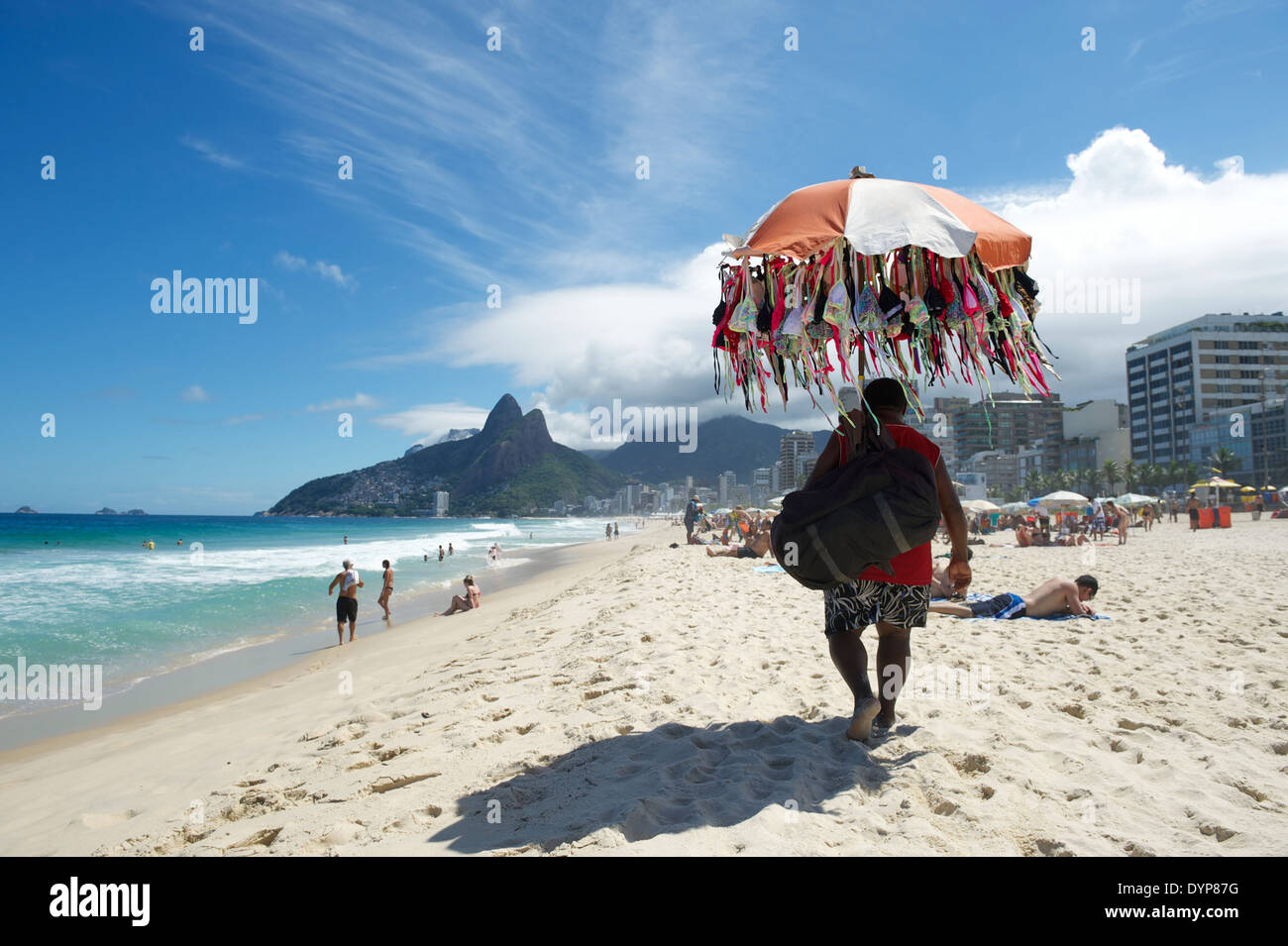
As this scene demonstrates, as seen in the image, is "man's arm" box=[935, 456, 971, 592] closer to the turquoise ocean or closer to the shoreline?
the shoreline

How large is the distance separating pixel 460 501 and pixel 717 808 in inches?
5940

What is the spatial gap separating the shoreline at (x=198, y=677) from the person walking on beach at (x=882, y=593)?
7.52 metres

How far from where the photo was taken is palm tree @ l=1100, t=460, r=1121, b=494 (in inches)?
3187

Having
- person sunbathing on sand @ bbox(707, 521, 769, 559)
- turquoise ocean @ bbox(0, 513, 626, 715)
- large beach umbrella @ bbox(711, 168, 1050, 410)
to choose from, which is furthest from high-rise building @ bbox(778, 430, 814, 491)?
large beach umbrella @ bbox(711, 168, 1050, 410)

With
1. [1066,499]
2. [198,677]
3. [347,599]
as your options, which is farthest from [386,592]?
[1066,499]

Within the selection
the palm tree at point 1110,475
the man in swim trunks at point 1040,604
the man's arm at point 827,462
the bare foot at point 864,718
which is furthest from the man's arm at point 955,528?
the palm tree at point 1110,475

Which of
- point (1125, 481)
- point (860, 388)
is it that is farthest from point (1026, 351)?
point (1125, 481)

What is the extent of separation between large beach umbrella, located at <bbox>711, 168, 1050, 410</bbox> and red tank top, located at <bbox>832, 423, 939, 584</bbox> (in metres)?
0.29

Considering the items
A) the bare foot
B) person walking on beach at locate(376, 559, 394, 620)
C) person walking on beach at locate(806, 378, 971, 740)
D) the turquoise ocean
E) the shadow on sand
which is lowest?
the turquoise ocean

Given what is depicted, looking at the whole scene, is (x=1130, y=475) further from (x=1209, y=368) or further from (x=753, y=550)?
(x=753, y=550)

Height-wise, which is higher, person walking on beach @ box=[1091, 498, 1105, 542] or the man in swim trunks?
the man in swim trunks

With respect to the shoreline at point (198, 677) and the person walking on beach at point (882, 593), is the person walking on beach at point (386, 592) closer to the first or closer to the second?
the shoreline at point (198, 677)

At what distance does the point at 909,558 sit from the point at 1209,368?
107930 mm

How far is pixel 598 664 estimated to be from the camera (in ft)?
16.3
